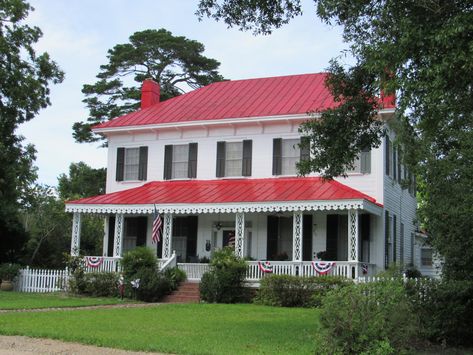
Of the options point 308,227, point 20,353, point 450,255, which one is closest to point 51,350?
point 20,353

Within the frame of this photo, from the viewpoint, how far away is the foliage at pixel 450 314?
12547mm

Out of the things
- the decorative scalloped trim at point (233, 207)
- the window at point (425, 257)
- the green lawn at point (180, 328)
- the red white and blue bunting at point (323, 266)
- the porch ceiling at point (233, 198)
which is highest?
the porch ceiling at point (233, 198)

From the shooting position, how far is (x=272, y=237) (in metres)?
24.7

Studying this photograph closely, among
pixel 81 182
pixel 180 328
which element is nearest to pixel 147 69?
pixel 81 182

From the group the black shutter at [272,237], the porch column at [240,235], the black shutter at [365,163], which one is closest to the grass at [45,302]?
the porch column at [240,235]

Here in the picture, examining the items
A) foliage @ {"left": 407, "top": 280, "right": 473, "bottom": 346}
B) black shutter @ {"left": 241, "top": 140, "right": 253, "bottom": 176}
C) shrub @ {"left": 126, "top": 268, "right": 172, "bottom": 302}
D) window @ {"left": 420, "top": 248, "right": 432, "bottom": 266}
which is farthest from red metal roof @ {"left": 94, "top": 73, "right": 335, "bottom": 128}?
foliage @ {"left": 407, "top": 280, "right": 473, "bottom": 346}

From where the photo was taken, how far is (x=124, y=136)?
28.5 metres

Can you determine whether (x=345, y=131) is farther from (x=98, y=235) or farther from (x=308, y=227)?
(x=98, y=235)

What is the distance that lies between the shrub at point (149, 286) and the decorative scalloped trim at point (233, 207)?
9.64 feet

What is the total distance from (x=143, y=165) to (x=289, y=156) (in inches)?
269

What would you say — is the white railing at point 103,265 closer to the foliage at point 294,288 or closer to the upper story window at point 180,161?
the upper story window at point 180,161

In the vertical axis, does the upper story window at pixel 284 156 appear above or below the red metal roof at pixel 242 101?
below

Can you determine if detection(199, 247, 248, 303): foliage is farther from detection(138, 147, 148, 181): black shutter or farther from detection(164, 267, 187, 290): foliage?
detection(138, 147, 148, 181): black shutter

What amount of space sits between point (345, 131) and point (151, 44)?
106 ft
